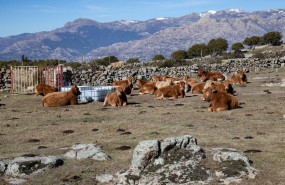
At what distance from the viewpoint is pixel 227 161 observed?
882cm

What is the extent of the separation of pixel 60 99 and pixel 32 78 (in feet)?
42.1

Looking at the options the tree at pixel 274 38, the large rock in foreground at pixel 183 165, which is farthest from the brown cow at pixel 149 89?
the tree at pixel 274 38

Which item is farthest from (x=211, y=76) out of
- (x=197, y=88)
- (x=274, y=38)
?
(x=274, y=38)

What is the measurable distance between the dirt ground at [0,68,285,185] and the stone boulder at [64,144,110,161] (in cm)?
24

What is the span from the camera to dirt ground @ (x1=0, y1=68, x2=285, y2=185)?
9.18 metres

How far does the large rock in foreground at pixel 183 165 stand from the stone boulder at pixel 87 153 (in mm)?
1204

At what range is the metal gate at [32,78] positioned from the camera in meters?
31.5

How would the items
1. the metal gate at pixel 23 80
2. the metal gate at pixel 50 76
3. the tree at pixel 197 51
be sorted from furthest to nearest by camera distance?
the tree at pixel 197 51 → the metal gate at pixel 23 80 → the metal gate at pixel 50 76

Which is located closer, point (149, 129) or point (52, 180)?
point (52, 180)

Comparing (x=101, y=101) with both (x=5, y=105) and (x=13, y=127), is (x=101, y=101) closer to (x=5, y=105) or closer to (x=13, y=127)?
(x=5, y=105)

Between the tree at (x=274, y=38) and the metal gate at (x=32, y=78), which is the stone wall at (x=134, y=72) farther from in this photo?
the tree at (x=274, y=38)

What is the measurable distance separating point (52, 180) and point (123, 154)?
87.6 inches

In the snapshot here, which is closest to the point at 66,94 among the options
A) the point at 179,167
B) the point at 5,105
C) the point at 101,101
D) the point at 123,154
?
the point at 101,101

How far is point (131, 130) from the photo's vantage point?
13.7 m
